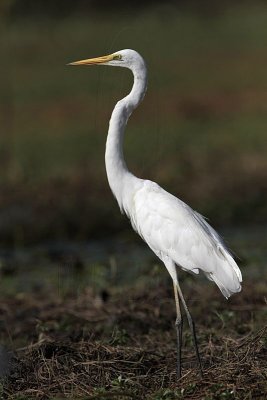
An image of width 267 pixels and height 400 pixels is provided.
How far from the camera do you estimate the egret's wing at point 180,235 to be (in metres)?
5.20

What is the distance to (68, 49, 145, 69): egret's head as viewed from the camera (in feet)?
17.3

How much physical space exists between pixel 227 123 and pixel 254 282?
28.6 ft

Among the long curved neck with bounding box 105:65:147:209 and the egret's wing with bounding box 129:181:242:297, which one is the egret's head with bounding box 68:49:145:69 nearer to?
the long curved neck with bounding box 105:65:147:209

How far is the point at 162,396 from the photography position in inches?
179

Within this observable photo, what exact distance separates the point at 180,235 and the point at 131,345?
0.92m

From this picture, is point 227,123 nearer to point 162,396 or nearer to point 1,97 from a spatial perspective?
point 1,97

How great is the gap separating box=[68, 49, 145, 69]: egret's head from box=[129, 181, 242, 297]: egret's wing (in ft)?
2.14

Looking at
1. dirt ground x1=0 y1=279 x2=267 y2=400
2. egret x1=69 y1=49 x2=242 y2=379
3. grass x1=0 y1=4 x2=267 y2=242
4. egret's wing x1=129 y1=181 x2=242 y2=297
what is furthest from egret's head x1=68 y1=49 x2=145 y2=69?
dirt ground x1=0 y1=279 x2=267 y2=400

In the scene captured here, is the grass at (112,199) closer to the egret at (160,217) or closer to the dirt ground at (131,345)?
the dirt ground at (131,345)

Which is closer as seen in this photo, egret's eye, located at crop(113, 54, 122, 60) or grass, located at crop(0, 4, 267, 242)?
egret's eye, located at crop(113, 54, 122, 60)

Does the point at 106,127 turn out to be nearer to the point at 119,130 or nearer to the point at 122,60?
the point at 122,60

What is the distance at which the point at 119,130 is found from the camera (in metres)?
5.23

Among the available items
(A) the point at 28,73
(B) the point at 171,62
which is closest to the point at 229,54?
(B) the point at 171,62

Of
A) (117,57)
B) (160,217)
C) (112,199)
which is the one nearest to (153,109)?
(112,199)
